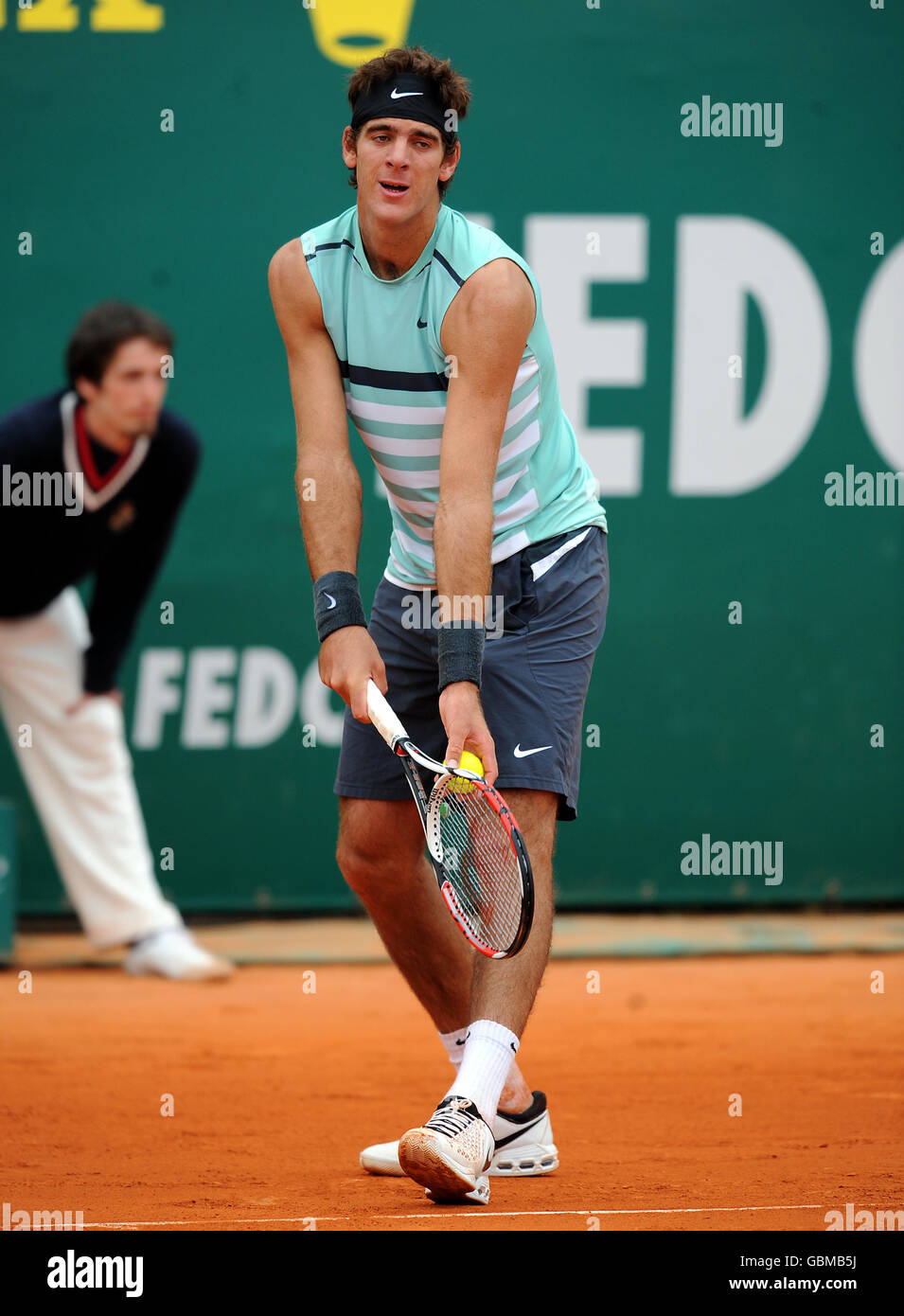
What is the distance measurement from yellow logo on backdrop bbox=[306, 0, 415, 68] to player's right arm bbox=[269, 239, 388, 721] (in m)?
3.47

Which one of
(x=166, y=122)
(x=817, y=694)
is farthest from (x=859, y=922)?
(x=166, y=122)

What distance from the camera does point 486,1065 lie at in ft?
9.47

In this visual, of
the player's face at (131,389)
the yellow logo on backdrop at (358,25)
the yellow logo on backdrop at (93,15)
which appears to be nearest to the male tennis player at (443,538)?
the player's face at (131,389)

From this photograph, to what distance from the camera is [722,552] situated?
6570 mm

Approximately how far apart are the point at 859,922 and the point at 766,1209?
12.9ft

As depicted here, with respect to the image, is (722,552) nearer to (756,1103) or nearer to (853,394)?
(853,394)

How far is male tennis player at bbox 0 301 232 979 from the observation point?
20.0ft

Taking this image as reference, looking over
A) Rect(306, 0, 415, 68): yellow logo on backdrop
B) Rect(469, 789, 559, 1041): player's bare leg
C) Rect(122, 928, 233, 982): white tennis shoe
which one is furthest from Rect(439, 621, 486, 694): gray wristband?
Rect(306, 0, 415, 68): yellow logo on backdrop

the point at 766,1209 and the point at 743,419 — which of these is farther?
the point at 743,419

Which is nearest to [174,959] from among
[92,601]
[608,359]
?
[92,601]

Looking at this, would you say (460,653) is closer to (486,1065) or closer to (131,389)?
(486,1065)

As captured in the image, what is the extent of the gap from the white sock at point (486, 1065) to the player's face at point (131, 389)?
147 inches

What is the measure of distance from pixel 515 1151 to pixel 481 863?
0.63 meters

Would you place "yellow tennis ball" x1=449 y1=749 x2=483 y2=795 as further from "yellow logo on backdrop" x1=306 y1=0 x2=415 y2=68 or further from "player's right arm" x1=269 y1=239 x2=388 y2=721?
"yellow logo on backdrop" x1=306 y1=0 x2=415 y2=68
